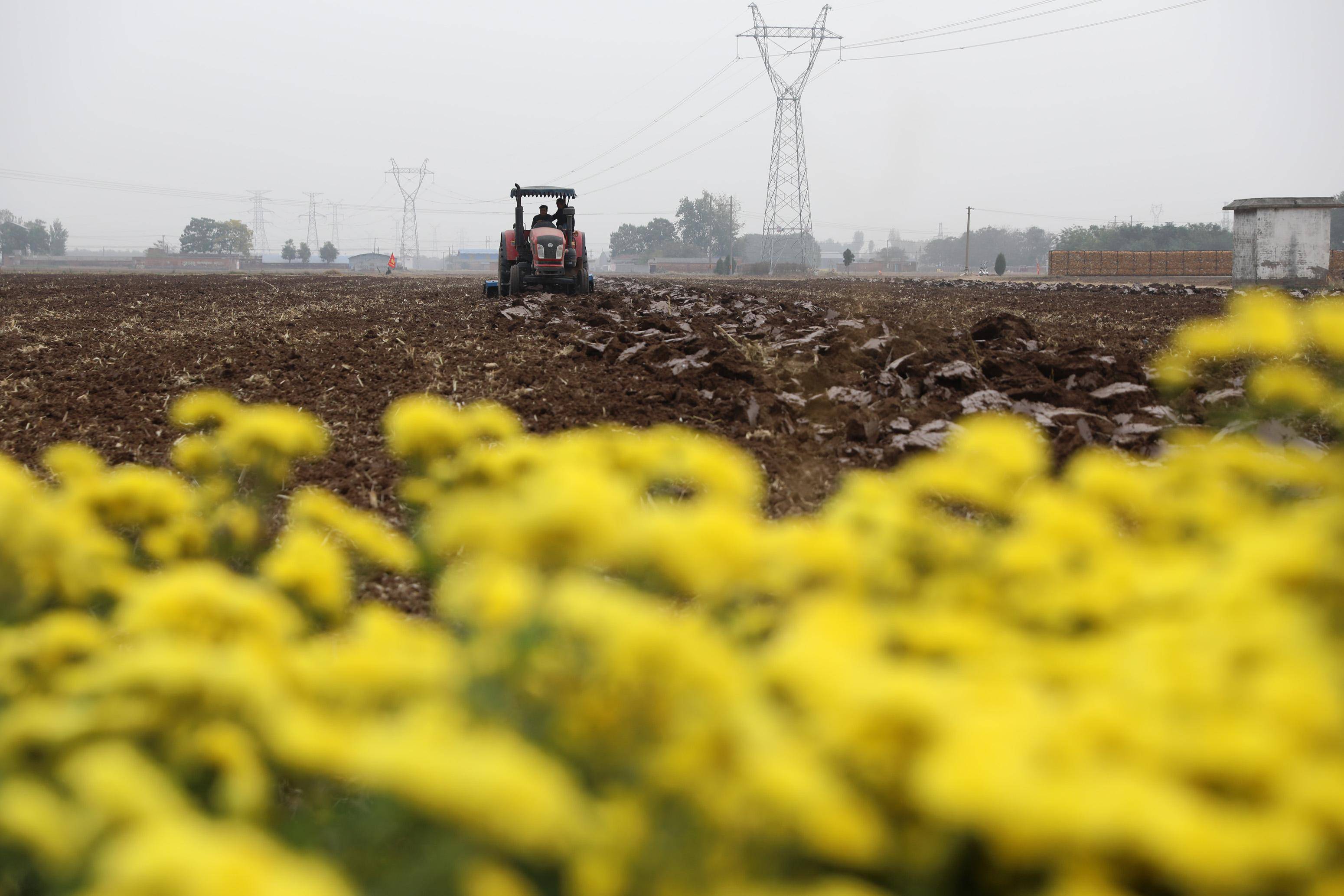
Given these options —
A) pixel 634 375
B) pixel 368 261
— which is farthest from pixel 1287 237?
pixel 368 261

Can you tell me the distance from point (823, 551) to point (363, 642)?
740 millimetres

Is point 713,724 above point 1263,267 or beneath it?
beneath

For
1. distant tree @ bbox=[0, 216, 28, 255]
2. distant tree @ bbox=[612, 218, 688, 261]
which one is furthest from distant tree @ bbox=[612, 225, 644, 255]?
distant tree @ bbox=[0, 216, 28, 255]

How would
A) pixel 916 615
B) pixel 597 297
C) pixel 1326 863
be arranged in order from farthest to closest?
pixel 597 297
pixel 916 615
pixel 1326 863

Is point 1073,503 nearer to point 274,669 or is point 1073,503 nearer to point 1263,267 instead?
point 274,669

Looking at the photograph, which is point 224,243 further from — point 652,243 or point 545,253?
point 545,253

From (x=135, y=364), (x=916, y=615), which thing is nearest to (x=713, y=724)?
(x=916, y=615)

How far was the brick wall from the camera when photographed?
4766 cm

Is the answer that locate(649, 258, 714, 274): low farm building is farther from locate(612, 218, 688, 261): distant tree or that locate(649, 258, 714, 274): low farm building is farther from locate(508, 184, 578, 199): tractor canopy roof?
locate(508, 184, 578, 199): tractor canopy roof

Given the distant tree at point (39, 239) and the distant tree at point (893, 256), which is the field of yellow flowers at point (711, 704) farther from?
the distant tree at point (39, 239)

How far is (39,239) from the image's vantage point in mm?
139625

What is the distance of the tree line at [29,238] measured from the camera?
134250mm

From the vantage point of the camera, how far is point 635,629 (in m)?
1.07

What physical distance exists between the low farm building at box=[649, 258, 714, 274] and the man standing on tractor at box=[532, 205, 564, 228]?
266ft
